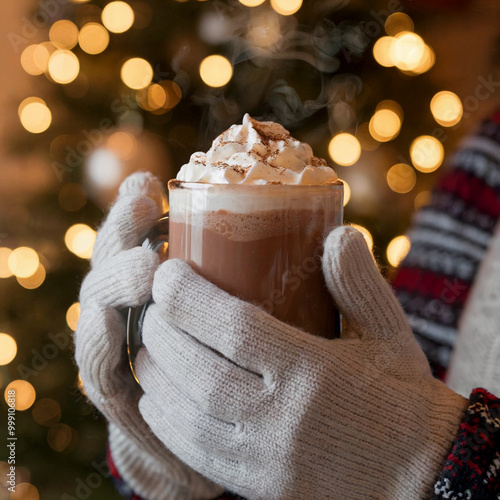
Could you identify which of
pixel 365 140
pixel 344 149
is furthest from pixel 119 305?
pixel 365 140

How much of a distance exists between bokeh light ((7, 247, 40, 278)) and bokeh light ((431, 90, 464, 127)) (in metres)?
1.45

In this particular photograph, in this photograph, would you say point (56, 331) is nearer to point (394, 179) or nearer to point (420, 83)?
point (394, 179)

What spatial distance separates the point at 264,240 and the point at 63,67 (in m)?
1.24

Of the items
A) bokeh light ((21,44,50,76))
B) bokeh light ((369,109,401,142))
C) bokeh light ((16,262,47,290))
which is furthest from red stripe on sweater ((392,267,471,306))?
bokeh light ((21,44,50,76))

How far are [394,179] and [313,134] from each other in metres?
0.41

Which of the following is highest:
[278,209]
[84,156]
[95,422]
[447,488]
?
[278,209]

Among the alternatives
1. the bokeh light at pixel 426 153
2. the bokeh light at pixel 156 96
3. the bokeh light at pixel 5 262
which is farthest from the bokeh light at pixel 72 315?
the bokeh light at pixel 426 153

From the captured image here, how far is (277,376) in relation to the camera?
0.58 metres

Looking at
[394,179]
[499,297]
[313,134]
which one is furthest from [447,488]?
[394,179]

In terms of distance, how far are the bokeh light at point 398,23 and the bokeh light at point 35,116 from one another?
1.15 meters

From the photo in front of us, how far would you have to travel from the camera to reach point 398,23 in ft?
5.65

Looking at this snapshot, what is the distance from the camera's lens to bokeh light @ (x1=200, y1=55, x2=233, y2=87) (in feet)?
5.01

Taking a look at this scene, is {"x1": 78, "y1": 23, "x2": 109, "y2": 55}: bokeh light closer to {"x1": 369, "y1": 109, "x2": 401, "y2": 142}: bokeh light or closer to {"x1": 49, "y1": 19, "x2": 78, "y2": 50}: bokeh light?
{"x1": 49, "y1": 19, "x2": 78, "y2": 50}: bokeh light

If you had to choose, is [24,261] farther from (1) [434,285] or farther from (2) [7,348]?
(1) [434,285]
